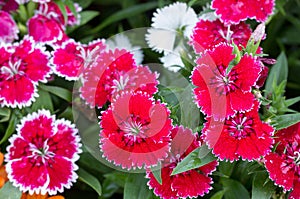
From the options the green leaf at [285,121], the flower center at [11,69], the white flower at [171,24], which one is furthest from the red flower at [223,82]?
the flower center at [11,69]

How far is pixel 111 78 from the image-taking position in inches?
61.1

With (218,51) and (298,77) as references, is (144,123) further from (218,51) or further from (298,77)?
(298,77)

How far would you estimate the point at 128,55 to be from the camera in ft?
5.27

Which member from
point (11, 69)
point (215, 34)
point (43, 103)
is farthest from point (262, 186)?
point (11, 69)

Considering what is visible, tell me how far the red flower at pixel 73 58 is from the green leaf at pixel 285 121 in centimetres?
57

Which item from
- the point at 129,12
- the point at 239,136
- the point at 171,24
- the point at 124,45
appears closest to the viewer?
the point at 239,136

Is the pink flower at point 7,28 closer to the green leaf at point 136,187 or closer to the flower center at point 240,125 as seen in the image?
the green leaf at point 136,187

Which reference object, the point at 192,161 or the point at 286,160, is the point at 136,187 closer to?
the point at 192,161

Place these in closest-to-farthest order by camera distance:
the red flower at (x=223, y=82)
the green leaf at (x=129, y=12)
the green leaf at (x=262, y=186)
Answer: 1. the red flower at (x=223, y=82)
2. the green leaf at (x=262, y=186)
3. the green leaf at (x=129, y=12)

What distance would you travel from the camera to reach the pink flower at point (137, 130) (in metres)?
1.37

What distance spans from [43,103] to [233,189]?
25.1 inches

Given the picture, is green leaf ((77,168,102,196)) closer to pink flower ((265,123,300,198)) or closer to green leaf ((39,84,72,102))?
green leaf ((39,84,72,102))

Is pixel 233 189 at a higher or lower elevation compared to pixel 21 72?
lower

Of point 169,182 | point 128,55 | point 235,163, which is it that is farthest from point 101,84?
point 235,163
